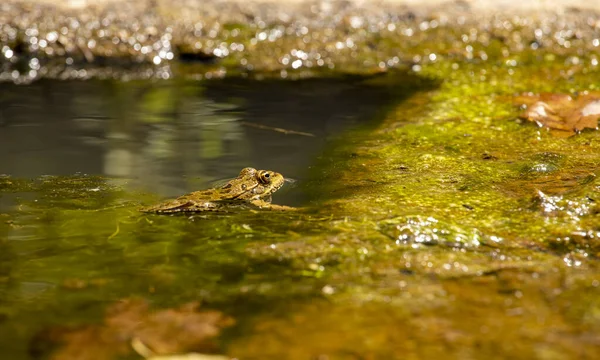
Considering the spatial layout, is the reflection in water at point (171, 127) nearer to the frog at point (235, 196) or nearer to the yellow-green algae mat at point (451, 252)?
the frog at point (235, 196)

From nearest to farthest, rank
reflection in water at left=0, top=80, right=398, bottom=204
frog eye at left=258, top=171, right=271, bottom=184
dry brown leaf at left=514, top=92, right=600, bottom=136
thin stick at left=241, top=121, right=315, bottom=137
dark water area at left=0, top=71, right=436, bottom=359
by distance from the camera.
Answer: dark water area at left=0, top=71, right=436, bottom=359 < frog eye at left=258, top=171, right=271, bottom=184 < reflection in water at left=0, top=80, right=398, bottom=204 < dry brown leaf at left=514, top=92, right=600, bottom=136 < thin stick at left=241, top=121, right=315, bottom=137

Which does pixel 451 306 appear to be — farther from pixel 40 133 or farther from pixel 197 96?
pixel 197 96

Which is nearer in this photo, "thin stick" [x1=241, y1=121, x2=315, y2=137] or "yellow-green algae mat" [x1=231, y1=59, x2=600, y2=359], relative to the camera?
"yellow-green algae mat" [x1=231, y1=59, x2=600, y2=359]

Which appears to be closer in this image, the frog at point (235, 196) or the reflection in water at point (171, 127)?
the frog at point (235, 196)

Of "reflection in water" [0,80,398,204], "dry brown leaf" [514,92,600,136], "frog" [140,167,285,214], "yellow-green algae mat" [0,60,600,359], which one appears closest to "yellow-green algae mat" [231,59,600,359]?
"yellow-green algae mat" [0,60,600,359]

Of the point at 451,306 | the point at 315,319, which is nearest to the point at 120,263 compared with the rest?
the point at 315,319

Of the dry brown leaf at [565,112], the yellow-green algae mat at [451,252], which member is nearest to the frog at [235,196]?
the yellow-green algae mat at [451,252]

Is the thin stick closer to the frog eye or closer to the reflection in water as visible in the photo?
the reflection in water
